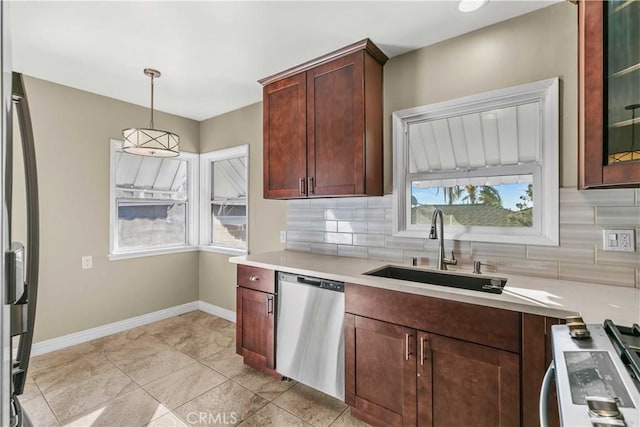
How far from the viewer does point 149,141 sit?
7.92 ft

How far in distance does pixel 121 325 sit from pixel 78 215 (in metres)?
1.22

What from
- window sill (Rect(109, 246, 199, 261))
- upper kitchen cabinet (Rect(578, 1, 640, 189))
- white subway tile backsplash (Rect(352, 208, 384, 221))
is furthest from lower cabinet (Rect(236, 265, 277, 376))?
upper kitchen cabinet (Rect(578, 1, 640, 189))

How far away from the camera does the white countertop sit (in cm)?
123

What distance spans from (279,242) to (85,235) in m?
1.88

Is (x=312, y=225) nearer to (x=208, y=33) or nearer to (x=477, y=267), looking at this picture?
(x=477, y=267)

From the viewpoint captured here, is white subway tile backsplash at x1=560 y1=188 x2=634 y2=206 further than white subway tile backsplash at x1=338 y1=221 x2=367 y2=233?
No

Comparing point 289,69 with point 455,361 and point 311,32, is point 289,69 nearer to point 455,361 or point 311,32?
point 311,32

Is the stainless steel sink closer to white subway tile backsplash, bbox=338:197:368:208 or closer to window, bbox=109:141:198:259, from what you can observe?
white subway tile backsplash, bbox=338:197:368:208

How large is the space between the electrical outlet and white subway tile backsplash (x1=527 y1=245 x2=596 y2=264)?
12.2 feet

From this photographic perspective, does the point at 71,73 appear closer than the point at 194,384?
No

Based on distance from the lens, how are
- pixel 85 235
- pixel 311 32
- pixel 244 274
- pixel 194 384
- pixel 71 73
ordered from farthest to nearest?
pixel 85 235 → pixel 71 73 → pixel 244 274 → pixel 194 384 → pixel 311 32

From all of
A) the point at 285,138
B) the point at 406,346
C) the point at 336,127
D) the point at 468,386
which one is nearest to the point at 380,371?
the point at 406,346

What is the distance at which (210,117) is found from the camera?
3.82 m

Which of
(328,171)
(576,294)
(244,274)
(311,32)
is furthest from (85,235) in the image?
(576,294)
